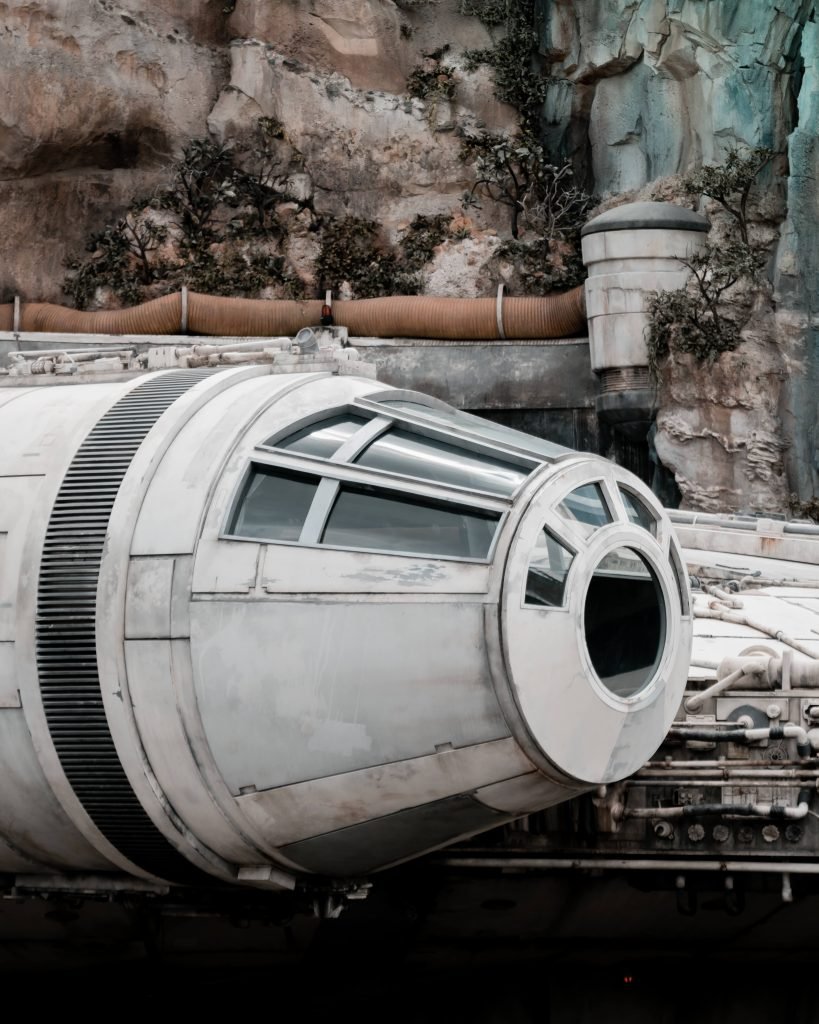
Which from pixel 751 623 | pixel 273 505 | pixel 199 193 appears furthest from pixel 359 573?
pixel 199 193

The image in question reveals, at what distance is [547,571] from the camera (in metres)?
12.3

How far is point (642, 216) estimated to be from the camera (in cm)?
4238

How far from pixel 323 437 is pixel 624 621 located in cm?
262

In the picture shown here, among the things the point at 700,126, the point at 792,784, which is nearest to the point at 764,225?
the point at 700,126

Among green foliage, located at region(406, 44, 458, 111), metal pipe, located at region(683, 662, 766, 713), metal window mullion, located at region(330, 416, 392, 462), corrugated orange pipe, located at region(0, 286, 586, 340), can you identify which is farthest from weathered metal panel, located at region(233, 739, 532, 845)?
green foliage, located at region(406, 44, 458, 111)

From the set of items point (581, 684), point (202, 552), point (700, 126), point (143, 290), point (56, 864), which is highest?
point (700, 126)

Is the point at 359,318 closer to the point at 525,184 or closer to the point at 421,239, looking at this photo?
the point at 421,239

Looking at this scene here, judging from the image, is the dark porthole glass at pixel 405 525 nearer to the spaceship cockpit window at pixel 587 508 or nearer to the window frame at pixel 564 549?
the window frame at pixel 564 549

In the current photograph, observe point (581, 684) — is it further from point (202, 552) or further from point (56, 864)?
point (56, 864)

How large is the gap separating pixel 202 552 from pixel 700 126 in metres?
34.4

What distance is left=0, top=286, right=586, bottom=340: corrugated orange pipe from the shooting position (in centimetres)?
4544

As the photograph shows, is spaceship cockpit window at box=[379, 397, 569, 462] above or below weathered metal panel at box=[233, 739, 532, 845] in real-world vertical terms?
above

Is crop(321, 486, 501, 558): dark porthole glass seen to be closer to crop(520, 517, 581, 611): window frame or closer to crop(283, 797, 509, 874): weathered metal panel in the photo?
crop(520, 517, 581, 611): window frame

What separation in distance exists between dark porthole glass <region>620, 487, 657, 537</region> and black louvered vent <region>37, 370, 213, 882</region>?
149 inches
